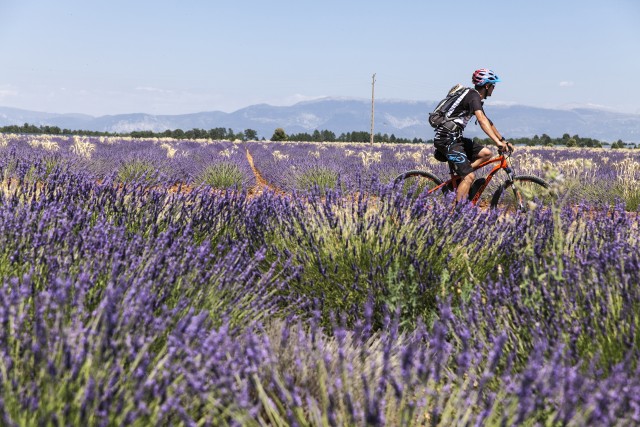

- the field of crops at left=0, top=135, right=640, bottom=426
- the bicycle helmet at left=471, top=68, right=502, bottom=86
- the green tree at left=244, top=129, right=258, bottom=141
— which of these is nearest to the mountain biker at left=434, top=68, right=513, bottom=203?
the bicycle helmet at left=471, top=68, right=502, bottom=86

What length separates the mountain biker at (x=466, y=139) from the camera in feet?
16.3

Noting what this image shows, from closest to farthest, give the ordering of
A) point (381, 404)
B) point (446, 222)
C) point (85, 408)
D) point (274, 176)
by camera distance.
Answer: point (85, 408)
point (381, 404)
point (446, 222)
point (274, 176)

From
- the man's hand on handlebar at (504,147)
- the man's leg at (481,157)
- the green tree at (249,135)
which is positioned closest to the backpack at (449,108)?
the man's leg at (481,157)

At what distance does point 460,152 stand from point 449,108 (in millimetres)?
470

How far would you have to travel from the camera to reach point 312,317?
242cm

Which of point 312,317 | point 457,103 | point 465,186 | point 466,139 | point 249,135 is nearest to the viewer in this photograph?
point 312,317

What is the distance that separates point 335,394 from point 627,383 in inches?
33.0

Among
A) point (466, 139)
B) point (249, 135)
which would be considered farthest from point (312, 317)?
point (249, 135)

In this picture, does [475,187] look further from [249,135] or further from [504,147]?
[249,135]

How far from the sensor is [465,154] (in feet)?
17.4

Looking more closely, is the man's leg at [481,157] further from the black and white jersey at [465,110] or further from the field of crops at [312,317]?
the field of crops at [312,317]

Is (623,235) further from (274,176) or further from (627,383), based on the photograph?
(274,176)

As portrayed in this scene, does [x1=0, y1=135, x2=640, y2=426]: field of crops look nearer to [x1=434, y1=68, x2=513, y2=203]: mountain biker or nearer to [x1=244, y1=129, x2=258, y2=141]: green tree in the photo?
[x1=434, y1=68, x2=513, y2=203]: mountain biker

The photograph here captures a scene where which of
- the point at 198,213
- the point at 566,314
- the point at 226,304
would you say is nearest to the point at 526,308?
the point at 566,314
